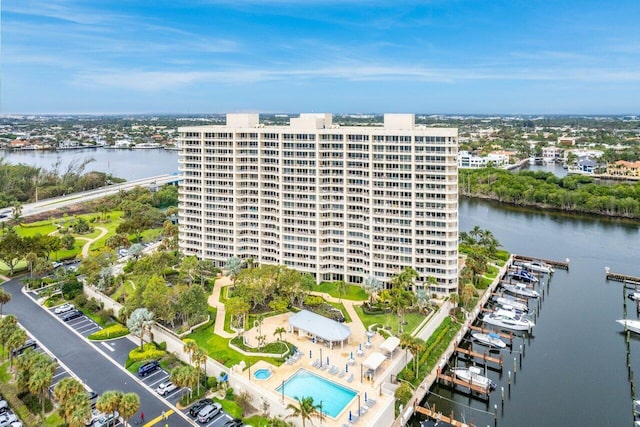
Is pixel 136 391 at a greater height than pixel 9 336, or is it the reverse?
pixel 9 336

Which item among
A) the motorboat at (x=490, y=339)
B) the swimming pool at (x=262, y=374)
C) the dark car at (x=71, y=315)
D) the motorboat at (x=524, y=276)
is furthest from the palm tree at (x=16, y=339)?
the motorboat at (x=524, y=276)

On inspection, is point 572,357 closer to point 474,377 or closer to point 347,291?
point 474,377

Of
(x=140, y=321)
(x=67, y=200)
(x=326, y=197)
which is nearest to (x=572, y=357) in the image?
(x=326, y=197)

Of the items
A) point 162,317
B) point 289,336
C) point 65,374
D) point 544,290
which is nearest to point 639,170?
point 544,290

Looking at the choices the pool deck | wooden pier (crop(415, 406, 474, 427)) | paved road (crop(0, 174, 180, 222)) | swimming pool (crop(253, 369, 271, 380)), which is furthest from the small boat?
paved road (crop(0, 174, 180, 222))

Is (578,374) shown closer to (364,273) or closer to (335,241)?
(364,273)

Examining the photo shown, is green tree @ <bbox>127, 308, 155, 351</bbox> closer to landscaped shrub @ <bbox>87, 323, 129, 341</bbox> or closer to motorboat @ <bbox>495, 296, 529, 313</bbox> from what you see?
landscaped shrub @ <bbox>87, 323, 129, 341</bbox>

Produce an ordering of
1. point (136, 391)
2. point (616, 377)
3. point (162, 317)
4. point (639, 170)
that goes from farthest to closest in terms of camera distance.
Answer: point (639, 170), point (162, 317), point (616, 377), point (136, 391)
